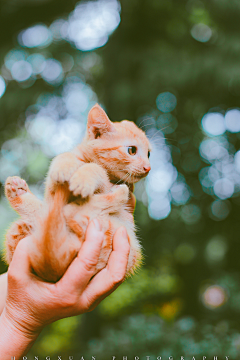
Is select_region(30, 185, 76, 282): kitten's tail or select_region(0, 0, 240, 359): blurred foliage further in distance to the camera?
select_region(0, 0, 240, 359): blurred foliage

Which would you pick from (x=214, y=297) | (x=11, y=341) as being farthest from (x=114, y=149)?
(x=214, y=297)

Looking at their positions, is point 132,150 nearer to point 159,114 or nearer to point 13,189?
point 13,189

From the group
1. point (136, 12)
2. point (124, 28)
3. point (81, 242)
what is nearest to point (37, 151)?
point (124, 28)

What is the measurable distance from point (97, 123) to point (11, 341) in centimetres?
139

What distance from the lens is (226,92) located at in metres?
4.14

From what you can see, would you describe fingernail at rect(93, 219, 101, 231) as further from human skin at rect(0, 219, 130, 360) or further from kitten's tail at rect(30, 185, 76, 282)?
kitten's tail at rect(30, 185, 76, 282)

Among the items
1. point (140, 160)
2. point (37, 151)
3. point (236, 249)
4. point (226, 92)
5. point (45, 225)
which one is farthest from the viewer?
point (236, 249)

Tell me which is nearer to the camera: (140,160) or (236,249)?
(140,160)

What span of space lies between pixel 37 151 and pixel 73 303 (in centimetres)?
372

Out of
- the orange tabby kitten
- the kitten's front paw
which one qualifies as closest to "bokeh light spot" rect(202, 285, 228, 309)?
the orange tabby kitten

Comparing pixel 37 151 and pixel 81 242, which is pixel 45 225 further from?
pixel 37 151

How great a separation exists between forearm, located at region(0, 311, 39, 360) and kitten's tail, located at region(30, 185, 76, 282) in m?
0.35

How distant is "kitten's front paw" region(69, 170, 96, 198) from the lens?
4.41ft

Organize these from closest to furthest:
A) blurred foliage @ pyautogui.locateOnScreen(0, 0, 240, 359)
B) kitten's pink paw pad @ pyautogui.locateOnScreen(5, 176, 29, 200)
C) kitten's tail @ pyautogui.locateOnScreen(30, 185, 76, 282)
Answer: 1. kitten's tail @ pyautogui.locateOnScreen(30, 185, 76, 282)
2. kitten's pink paw pad @ pyautogui.locateOnScreen(5, 176, 29, 200)
3. blurred foliage @ pyautogui.locateOnScreen(0, 0, 240, 359)
